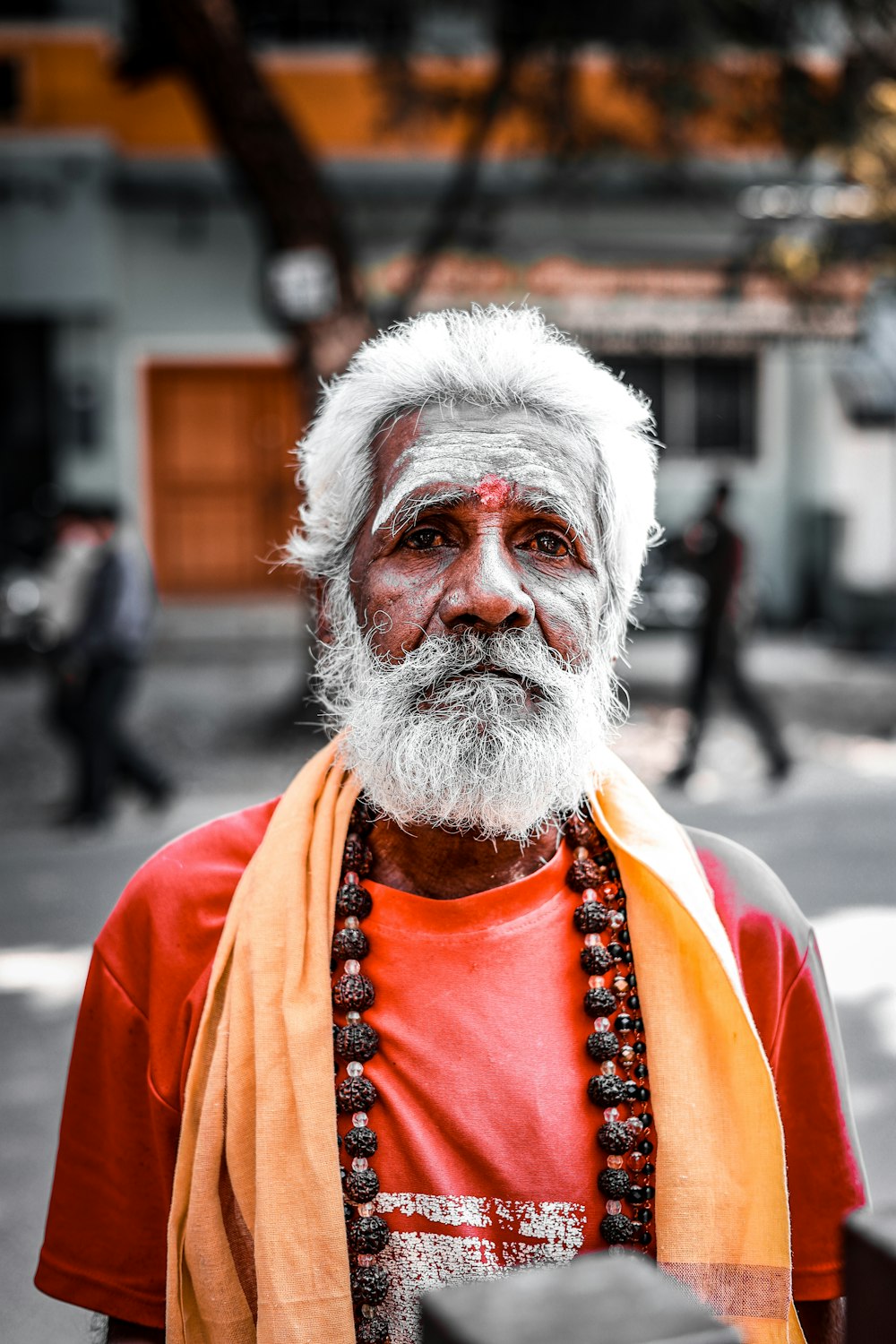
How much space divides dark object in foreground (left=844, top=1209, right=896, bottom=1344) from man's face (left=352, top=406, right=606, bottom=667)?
983 mm

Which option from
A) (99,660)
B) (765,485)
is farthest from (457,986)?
(765,485)

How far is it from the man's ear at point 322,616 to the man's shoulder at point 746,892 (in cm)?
58

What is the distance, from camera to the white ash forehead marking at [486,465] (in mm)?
1716

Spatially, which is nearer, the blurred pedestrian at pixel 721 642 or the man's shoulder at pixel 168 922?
the man's shoulder at pixel 168 922

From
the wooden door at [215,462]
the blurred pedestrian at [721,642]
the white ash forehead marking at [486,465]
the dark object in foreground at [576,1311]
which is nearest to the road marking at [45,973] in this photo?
the white ash forehead marking at [486,465]

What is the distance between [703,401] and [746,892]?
14.3m

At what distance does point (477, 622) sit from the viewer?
169 cm

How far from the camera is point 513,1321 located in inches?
28.6

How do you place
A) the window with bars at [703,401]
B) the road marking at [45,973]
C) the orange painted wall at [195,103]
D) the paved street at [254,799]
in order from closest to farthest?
1. the paved street at [254,799]
2. the road marking at [45,973]
3. the orange painted wall at [195,103]
4. the window with bars at [703,401]

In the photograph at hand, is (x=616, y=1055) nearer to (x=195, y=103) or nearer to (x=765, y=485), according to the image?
(x=195, y=103)

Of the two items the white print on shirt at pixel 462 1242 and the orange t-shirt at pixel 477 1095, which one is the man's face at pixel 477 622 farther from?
the white print on shirt at pixel 462 1242

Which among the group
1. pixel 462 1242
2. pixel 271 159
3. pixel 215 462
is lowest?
pixel 462 1242

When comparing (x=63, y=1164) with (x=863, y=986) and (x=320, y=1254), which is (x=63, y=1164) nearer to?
(x=320, y=1254)

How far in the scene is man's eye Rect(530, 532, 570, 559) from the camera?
1.76m
